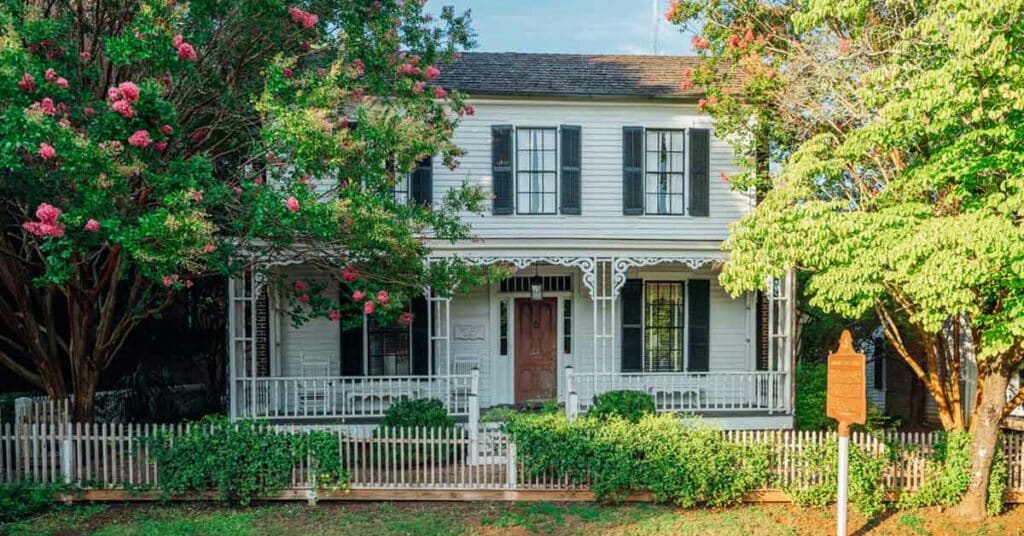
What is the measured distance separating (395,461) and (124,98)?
571cm

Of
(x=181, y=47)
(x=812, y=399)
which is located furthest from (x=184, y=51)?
(x=812, y=399)

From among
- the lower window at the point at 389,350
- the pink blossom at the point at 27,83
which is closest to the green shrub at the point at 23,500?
the pink blossom at the point at 27,83

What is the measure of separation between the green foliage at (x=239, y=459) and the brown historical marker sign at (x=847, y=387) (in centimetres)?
639

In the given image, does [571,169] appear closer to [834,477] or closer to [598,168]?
[598,168]

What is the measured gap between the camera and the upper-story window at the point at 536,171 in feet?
43.3

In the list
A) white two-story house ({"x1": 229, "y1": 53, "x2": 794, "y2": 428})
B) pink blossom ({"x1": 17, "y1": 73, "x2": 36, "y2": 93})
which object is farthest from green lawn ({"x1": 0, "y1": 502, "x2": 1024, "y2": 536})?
pink blossom ({"x1": 17, "y1": 73, "x2": 36, "y2": 93})

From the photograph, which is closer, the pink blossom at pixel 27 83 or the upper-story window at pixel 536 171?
the pink blossom at pixel 27 83

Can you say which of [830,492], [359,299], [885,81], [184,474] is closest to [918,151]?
[885,81]

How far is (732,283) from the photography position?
9.50 metres

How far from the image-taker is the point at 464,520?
8.77 metres

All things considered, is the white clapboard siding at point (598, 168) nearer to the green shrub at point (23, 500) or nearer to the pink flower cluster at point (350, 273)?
the pink flower cluster at point (350, 273)

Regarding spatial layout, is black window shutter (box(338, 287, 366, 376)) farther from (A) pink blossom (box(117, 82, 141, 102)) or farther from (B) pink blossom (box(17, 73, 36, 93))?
(B) pink blossom (box(17, 73, 36, 93))

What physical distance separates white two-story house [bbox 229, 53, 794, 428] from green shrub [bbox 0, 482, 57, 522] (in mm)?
3306

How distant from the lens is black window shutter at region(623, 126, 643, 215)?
43.4 feet
